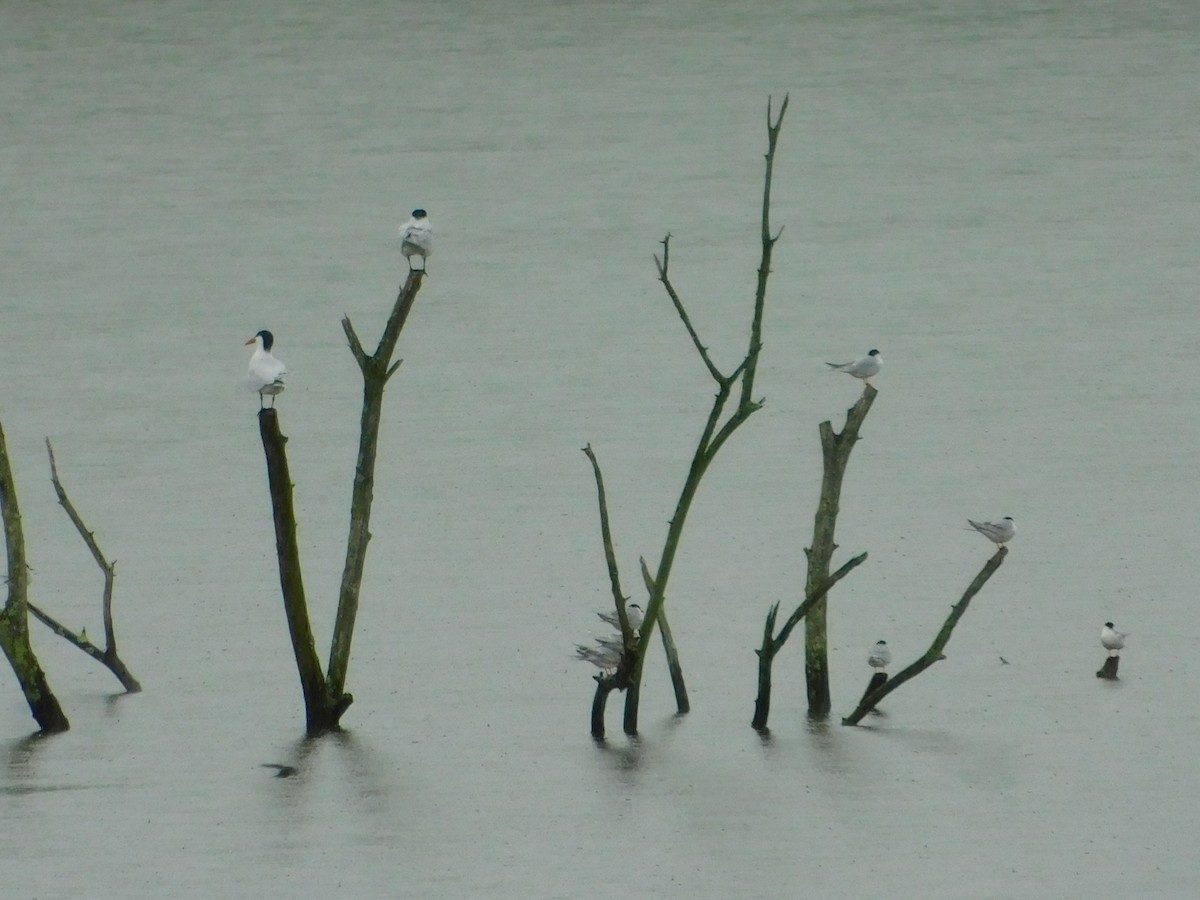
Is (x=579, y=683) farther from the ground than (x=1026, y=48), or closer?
closer

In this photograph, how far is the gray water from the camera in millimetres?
10547

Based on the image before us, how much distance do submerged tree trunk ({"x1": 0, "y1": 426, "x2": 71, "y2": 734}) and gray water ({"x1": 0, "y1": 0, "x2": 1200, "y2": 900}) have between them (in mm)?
463

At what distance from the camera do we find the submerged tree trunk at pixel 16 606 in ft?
36.0

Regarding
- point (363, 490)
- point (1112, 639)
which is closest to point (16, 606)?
point (363, 490)

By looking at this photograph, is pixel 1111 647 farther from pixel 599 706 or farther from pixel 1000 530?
pixel 599 706

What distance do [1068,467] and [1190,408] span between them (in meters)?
2.89

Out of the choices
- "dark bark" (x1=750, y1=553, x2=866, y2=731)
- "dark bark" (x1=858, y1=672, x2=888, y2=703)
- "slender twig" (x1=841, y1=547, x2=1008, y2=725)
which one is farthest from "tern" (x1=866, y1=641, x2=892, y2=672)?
"dark bark" (x1=750, y1=553, x2=866, y2=731)

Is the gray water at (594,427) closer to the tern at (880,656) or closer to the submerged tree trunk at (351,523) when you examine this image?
the tern at (880,656)

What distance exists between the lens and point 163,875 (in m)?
9.76

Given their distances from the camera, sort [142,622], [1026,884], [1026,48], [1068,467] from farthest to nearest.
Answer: [1026,48] → [1068,467] → [142,622] → [1026,884]

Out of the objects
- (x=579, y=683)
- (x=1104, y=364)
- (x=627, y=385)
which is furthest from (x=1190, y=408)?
(x=579, y=683)

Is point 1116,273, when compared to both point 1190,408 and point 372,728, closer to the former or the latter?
point 1190,408

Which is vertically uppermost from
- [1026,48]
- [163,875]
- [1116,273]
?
[1026,48]

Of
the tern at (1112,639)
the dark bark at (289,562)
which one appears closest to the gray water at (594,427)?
the tern at (1112,639)
